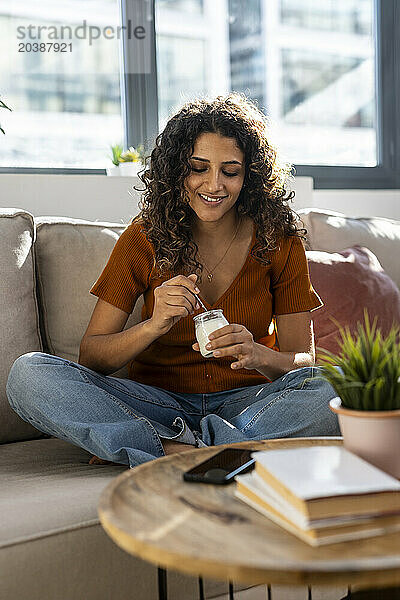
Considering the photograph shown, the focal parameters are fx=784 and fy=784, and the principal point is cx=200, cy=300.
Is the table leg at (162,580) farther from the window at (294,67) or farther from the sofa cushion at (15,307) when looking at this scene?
the window at (294,67)

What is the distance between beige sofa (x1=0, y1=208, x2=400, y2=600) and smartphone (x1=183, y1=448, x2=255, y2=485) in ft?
0.89

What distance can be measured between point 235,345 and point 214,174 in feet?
1.43

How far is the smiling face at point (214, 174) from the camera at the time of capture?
70.1 inches

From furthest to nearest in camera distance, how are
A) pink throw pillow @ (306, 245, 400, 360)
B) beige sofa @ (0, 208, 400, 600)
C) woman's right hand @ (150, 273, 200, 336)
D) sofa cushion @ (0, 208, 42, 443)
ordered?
pink throw pillow @ (306, 245, 400, 360) < sofa cushion @ (0, 208, 42, 443) < woman's right hand @ (150, 273, 200, 336) < beige sofa @ (0, 208, 400, 600)

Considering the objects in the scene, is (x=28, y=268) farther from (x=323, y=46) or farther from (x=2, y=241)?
(x=323, y=46)

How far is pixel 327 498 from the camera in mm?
831

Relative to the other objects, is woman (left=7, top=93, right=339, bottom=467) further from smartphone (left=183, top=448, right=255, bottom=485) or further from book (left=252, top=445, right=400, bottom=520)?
book (left=252, top=445, right=400, bottom=520)

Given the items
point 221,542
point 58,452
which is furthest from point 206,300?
point 221,542

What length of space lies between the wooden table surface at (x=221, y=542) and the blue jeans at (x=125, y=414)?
455mm

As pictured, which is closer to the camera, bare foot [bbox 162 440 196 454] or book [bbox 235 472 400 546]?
book [bbox 235 472 400 546]

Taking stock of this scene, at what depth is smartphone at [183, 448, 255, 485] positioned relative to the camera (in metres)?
1.03

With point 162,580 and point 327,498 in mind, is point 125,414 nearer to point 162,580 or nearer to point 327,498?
point 162,580

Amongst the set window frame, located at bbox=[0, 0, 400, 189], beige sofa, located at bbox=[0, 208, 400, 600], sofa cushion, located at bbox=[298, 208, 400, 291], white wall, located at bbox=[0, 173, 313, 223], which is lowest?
beige sofa, located at bbox=[0, 208, 400, 600]

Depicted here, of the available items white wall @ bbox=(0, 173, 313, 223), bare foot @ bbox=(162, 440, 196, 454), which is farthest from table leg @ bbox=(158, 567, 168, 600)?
white wall @ bbox=(0, 173, 313, 223)
